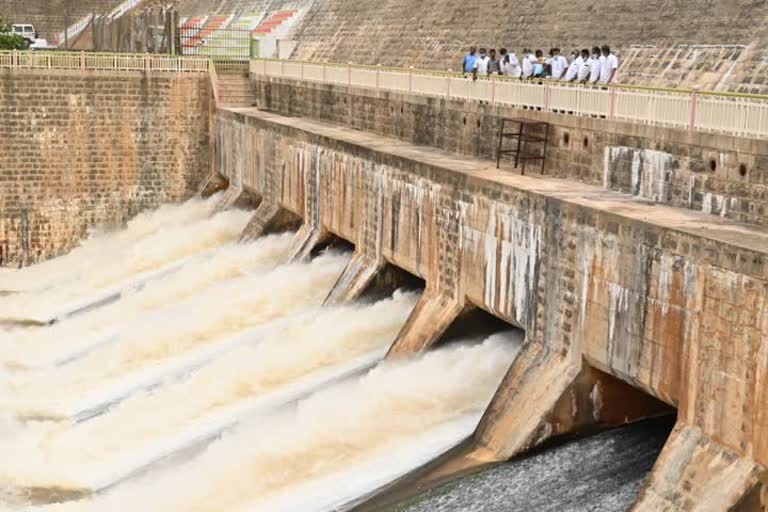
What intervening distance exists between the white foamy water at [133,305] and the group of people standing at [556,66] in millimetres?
5133

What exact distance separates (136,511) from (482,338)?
507cm

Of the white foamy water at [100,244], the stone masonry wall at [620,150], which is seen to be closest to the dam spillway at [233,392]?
the stone masonry wall at [620,150]

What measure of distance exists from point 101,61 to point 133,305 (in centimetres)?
794

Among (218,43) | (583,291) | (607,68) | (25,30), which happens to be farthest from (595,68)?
(25,30)

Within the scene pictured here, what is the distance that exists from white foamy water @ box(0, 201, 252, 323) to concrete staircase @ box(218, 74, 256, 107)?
3.48 metres

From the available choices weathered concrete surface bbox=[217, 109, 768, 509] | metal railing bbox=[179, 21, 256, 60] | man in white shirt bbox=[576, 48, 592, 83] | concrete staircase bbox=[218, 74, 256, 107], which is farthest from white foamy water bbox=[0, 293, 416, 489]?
metal railing bbox=[179, 21, 256, 60]

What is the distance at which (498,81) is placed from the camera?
719 inches

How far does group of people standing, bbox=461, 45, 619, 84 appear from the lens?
17766 mm

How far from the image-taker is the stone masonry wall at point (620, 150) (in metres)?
12.4

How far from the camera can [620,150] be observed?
47.9 feet

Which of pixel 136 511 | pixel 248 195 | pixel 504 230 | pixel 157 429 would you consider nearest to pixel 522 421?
pixel 504 230

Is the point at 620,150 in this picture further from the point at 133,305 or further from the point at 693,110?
the point at 133,305

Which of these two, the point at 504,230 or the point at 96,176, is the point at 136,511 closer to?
the point at 504,230

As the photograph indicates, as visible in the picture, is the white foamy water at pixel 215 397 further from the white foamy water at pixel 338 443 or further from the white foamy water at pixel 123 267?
the white foamy water at pixel 123 267
